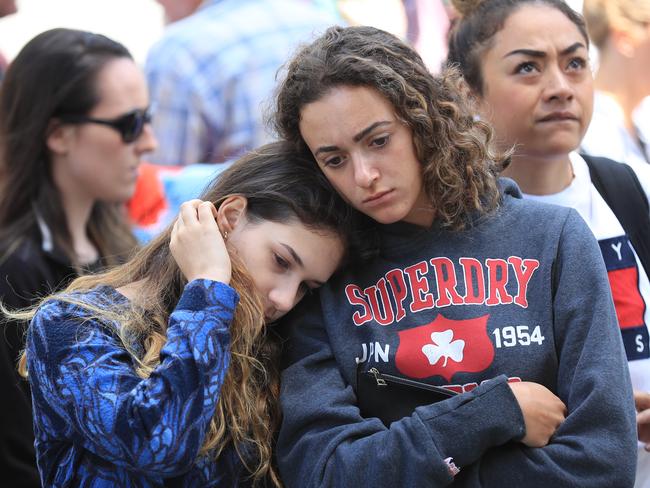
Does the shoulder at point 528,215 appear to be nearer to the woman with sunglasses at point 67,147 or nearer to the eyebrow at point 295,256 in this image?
the eyebrow at point 295,256

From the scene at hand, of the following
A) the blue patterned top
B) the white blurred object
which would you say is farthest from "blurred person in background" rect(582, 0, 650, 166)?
the blue patterned top

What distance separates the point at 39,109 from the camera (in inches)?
158

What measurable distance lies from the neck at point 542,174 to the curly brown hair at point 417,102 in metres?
0.39

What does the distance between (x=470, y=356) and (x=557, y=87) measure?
0.91 metres

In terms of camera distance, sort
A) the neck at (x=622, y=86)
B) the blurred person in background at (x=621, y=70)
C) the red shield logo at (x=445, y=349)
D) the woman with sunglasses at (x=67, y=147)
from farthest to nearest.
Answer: the neck at (x=622, y=86) < the blurred person in background at (x=621, y=70) < the woman with sunglasses at (x=67, y=147) < the red shield logo at (x=445, y=349)

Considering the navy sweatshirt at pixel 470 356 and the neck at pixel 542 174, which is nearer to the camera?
the navy sweatshirt at pixel 470 356

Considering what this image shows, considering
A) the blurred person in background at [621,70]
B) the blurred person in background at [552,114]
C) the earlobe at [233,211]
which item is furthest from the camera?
the blurred person in background at [621,70]

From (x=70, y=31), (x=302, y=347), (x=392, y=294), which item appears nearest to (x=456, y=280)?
(x=392, y=294)

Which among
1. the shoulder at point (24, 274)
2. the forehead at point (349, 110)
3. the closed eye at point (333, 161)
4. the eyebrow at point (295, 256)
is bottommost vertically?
the shoulder at point (24, 274)

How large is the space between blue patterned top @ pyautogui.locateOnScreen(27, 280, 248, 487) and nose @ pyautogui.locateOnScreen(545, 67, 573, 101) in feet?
3.63

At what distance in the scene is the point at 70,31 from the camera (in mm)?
4105

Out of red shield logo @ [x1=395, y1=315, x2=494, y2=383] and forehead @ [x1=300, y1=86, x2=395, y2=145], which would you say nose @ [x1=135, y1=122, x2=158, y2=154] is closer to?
forehead @ [x1=300, y1=86, x2=395, y2=145]

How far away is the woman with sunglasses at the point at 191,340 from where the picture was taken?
2246 mm

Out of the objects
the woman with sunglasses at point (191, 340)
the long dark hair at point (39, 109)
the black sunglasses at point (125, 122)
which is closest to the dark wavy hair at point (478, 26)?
the woman with sunglasses at point (191, 340)
